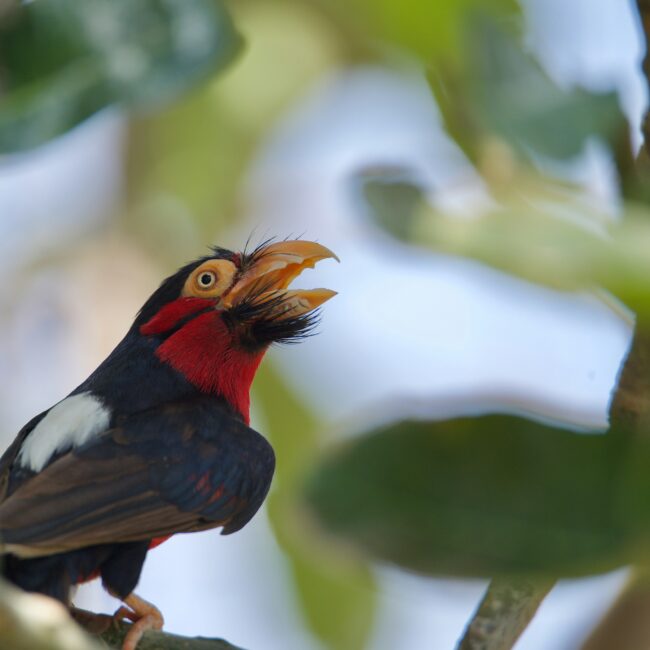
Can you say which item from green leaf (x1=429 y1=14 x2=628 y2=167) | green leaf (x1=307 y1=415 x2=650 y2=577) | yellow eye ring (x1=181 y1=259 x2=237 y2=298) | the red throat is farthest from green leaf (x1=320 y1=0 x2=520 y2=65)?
green leaf (x1=307 y1=415 x2=650 y2=577)

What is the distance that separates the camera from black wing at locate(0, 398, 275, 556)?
11.6 ft

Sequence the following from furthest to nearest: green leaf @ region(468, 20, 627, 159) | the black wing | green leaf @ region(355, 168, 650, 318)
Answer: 1. the black wing
2. green leaf @ region(468, 20, 627, 159)
3. green leaf @ region(355, 168, 650, 318)

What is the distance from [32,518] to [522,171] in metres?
1.69

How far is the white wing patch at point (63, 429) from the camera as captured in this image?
3986mm

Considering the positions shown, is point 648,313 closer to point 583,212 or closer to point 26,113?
point 583,212

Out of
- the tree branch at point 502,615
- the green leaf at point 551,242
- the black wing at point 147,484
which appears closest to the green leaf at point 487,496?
the tree branch at point 502,615

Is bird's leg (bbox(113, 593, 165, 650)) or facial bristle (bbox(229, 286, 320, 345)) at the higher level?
facial bristle (bbox(229, 286, 320, 345))

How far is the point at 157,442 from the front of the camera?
13.2ft

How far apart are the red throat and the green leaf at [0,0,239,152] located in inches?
35.2

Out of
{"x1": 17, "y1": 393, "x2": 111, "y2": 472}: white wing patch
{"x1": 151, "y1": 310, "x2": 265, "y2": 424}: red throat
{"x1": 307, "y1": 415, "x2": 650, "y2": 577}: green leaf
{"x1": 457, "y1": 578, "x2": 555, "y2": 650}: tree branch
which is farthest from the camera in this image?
{"x1": 151, "y1": 310, "x2": 265, "y2": 424}: red throat

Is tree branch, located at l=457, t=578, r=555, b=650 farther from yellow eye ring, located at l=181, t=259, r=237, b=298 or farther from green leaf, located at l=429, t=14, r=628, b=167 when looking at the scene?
yellow eye ring, located at l=181, t=259, r=237, b=298

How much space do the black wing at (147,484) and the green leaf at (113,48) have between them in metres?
1.07

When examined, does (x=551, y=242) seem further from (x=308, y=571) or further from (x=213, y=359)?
(x=308, y=571)

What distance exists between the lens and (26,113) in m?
3.83
